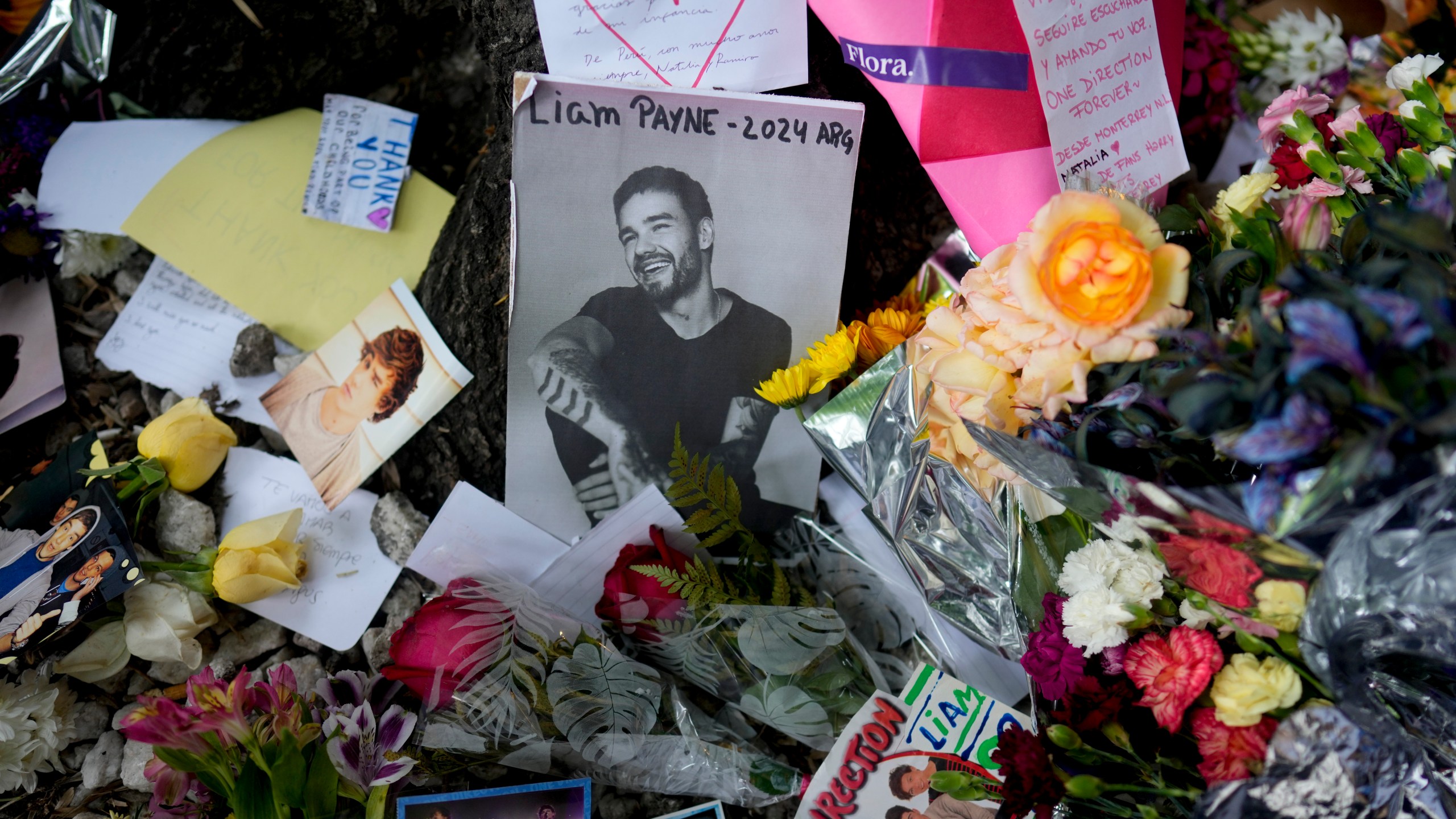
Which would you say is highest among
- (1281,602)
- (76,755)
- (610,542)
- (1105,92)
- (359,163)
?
(1105,92)

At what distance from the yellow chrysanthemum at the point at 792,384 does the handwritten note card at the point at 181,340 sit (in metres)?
0.64

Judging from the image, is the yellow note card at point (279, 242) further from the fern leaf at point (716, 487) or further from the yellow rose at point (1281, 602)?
the yellow rose at point (1281, 602)

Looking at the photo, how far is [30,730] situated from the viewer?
785 mm

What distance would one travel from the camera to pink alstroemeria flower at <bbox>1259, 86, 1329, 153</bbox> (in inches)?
26.6

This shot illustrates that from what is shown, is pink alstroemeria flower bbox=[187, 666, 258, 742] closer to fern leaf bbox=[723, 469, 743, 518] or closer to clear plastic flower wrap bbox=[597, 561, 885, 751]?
clear plastic flower wrap bbox=[597, 561, 885, 751]

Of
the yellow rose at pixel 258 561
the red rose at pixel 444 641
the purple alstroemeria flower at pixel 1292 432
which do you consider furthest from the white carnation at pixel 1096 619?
the yellow rose at pixel 258 561

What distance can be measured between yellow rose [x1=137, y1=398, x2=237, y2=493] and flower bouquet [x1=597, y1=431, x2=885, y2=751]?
521 mm

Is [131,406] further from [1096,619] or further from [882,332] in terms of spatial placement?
[1096,619]

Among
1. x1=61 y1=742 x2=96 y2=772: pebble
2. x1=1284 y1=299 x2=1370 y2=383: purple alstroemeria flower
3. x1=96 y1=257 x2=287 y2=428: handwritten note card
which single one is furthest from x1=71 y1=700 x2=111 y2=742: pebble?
x1=1284 y1=299 x2=1370 y2=383: purple alstroemeria flower

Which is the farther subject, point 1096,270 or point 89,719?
point 89,719

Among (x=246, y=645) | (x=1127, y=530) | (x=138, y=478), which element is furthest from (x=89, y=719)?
(x=1127, y=530)

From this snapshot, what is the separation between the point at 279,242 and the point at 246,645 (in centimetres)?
50

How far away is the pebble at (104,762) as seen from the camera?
83 cm

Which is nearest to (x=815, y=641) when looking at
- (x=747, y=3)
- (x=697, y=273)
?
(x=697, y=273)
